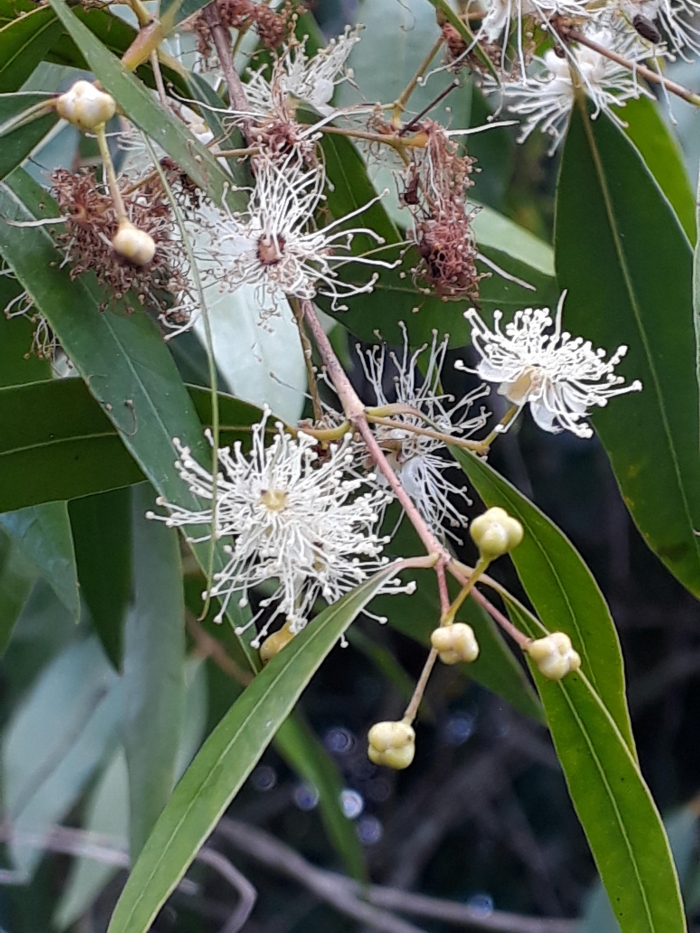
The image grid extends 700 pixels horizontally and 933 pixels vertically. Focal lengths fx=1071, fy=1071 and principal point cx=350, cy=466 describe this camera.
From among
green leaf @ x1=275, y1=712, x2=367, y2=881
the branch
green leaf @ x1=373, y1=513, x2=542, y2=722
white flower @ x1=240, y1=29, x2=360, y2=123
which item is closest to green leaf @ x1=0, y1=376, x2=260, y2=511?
white flower @ x1=240, y1=29, x2=360, y2=123

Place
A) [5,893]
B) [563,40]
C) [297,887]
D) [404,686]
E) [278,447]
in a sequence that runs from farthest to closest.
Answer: [297,887]
[5,893]
[404,686]
[563,40]
[278,447]

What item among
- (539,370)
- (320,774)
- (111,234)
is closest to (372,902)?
(320,774)

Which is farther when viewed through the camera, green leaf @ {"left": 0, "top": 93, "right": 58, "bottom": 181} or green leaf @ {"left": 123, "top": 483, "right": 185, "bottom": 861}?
green leaf @ {"left": 123, "top": 483, "right": 185, "bottom": 861}

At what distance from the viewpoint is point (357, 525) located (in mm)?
650

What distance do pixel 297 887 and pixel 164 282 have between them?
1.72m

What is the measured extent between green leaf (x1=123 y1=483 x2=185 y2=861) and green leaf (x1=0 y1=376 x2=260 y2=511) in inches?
8.5

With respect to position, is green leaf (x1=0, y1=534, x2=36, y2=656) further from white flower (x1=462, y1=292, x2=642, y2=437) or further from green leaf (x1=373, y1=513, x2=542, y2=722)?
white flower (x1=462, y1=292, x2=642, y2=437)

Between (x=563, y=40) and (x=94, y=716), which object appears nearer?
(x=563, y=40)

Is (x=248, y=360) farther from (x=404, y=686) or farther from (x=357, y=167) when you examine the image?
(x=404, y=686)

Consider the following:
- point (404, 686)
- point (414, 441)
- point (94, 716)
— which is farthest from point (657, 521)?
point (94, 716)

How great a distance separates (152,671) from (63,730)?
1.56 ft

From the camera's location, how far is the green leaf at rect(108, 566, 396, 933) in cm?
48

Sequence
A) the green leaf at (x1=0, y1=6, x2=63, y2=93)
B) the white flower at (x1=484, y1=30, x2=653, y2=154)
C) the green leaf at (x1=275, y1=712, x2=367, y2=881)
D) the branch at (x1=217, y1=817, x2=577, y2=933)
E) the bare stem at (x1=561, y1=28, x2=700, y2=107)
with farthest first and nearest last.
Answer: the branch at (x1=217, y1=817, x2=577, y2=933), the green leaf at (x1=275, y1=712, x2=367, y2=881), the white flower at (x1=484, y1=30, x2=653, y2=154), the bare stem at (x1=561, y1=28, x2=700, y2=107), the green leaf at (x1=0, y1=6, x2=63, y2=93)

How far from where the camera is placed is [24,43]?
584 millimetres
